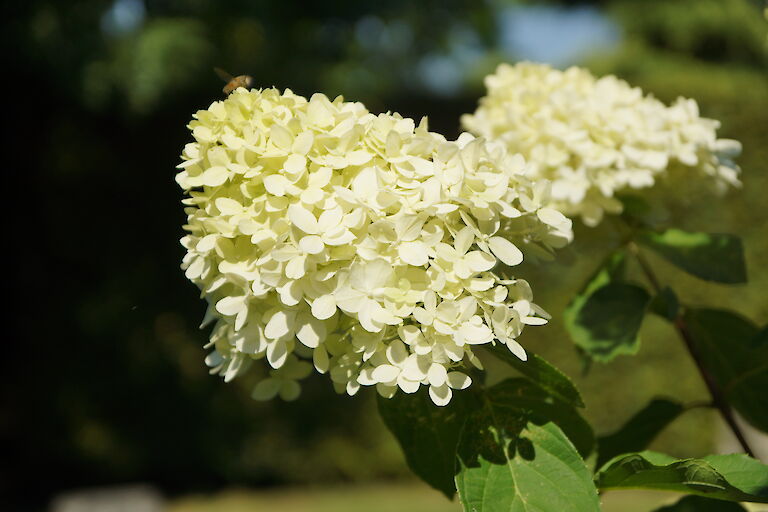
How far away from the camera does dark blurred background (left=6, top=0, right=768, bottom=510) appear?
5.50 metres

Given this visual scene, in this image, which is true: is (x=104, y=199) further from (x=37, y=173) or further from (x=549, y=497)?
(x=549, y=497)

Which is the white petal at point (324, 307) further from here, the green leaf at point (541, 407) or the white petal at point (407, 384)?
the green leaf at point (541, 407)

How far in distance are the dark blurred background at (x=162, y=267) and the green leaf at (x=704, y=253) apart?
13.6 ft

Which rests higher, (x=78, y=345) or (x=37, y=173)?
(x=37, y=173)

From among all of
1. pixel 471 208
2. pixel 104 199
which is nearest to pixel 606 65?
pixel 104 199

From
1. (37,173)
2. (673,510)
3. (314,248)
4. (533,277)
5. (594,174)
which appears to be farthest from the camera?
(37,173)

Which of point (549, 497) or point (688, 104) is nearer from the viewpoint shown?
point (549, 497)

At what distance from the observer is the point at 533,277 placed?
5.64 metres

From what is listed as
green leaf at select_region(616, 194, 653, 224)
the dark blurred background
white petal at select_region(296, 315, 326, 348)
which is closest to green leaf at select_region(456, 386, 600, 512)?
white petal at select_region(296, 315, 326, 348)

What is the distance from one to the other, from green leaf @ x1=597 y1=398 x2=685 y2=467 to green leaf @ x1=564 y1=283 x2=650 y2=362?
0.12 meters

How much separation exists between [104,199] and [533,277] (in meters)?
3.28

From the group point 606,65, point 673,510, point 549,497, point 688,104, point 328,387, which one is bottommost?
point 328,387

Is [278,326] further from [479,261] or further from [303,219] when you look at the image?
[479,261]

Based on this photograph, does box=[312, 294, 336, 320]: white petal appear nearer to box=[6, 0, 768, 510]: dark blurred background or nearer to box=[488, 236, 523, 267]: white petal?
box=[488, 236, 523, 267]: white petal
